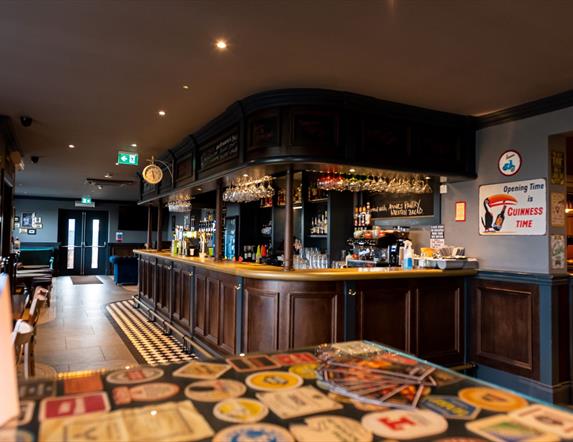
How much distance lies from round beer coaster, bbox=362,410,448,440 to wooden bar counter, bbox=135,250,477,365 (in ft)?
8.82

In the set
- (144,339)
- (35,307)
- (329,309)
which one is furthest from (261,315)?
(144,339)

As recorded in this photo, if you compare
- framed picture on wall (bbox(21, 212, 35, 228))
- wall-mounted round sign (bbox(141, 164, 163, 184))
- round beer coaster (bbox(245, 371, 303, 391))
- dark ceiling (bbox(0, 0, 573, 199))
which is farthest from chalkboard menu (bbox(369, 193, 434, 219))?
framed picture on wall (bbox(21, 212, 35, 228))

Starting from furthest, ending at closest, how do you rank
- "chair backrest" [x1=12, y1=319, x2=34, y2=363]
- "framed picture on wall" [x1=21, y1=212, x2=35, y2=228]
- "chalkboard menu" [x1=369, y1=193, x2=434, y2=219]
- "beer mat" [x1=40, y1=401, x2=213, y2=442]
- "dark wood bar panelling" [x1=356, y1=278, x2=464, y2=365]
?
1. "framed picture on wall" [x1=21, y1=212, x2=35, y2=228]
2. "chalkboard menu" [x1=369, y1=193, x2=434, y2=219]
3. "dark wood bar panelling" [x1=356, y1=278, x2=464, y2=365]
4. "chair backrest" [x1=12, y1=319, x2=34, y2=363]
5. "beer mat" [x1=40, y1=401, x2=213, y2=442]

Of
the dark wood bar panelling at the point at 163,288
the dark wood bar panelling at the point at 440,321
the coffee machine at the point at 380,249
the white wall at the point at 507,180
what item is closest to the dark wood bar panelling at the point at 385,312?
the dark wood bar panelling at the point at 440,321

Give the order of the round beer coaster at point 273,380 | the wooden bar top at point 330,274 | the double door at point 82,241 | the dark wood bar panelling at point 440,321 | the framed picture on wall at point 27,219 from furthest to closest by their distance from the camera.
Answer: the double door at point 82,241, the framed picture on wall at point 27,219, the dark wood bar panelling at point 440,321, the wooden bar top at point 330,274, the round beer coaster at point 273,380

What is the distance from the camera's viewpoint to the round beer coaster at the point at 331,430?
1.03m

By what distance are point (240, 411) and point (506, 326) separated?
4.07m

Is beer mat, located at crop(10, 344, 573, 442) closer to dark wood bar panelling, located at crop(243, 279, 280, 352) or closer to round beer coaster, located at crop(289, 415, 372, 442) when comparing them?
round beer coaster, located at crop(289, 415, 372, 442)

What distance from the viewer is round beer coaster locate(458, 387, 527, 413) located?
1229mm

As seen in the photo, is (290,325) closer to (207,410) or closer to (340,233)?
(207,410)

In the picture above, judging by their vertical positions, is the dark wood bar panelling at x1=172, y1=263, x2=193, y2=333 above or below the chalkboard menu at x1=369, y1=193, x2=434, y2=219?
below

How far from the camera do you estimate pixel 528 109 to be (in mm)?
4344

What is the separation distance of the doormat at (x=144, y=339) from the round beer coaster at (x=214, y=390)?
362 cm

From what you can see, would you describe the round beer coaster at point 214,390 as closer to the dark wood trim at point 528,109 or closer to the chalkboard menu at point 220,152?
the chalkboard menu at point 220,152
